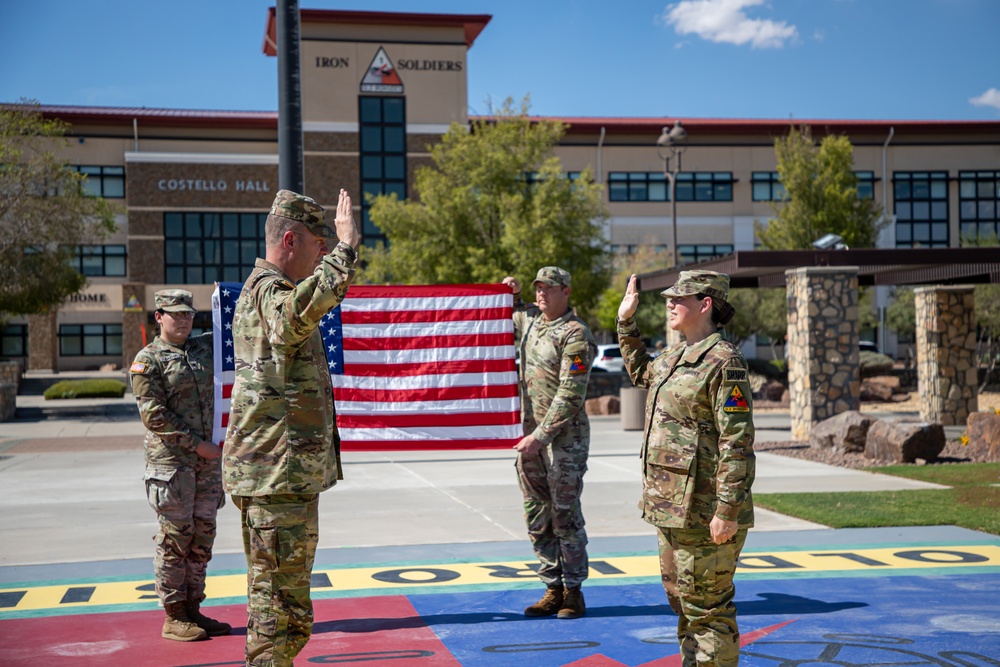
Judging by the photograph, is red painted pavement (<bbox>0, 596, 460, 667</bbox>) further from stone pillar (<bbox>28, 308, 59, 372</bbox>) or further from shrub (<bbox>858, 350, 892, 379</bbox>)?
stone pillar (<bbox>28, 308, 59, 372</bbox>)

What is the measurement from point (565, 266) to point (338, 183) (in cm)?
2452

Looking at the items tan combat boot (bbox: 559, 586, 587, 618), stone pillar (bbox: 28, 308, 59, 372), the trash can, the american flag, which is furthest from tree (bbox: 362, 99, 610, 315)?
stone pillar (bbox: 28, 308, 59, 372)

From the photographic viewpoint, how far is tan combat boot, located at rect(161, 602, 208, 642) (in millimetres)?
6371

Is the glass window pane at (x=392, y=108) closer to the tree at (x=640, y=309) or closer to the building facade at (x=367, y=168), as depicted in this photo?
the building facade at (x=367, y=168)

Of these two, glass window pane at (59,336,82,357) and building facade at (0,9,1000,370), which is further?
glass window pane at (59,336,82,357)

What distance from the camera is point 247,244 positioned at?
54.9 m

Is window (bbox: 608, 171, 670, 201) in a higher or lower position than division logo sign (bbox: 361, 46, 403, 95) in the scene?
lower

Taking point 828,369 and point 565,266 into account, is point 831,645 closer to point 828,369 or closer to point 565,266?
point 828,369

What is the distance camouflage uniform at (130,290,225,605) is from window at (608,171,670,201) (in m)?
53.8

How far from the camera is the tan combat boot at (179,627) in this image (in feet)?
20.9

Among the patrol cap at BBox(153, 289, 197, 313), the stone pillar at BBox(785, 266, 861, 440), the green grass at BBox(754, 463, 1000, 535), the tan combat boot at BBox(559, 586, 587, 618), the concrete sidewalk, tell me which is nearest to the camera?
the patrol cap at BBox(153, 289, 197, 313)

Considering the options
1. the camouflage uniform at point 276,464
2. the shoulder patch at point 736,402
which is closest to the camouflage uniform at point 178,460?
the camouflage uniform at point 276,464

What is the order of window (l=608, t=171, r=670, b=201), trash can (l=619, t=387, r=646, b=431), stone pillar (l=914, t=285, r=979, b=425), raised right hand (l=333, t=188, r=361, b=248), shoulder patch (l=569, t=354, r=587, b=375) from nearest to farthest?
raised right hand (l=333, t=188, r=361, b=248)
shoulder patch (l=569, t=354, r=587, b=375)
stone pillar (l=914, t=285, r=979, b=425)
trash can (l=619, t=387, r=646, b=431)
window (l=608, t=171, r=670, b=201)

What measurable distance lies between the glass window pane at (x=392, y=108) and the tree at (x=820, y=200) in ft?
63.2
